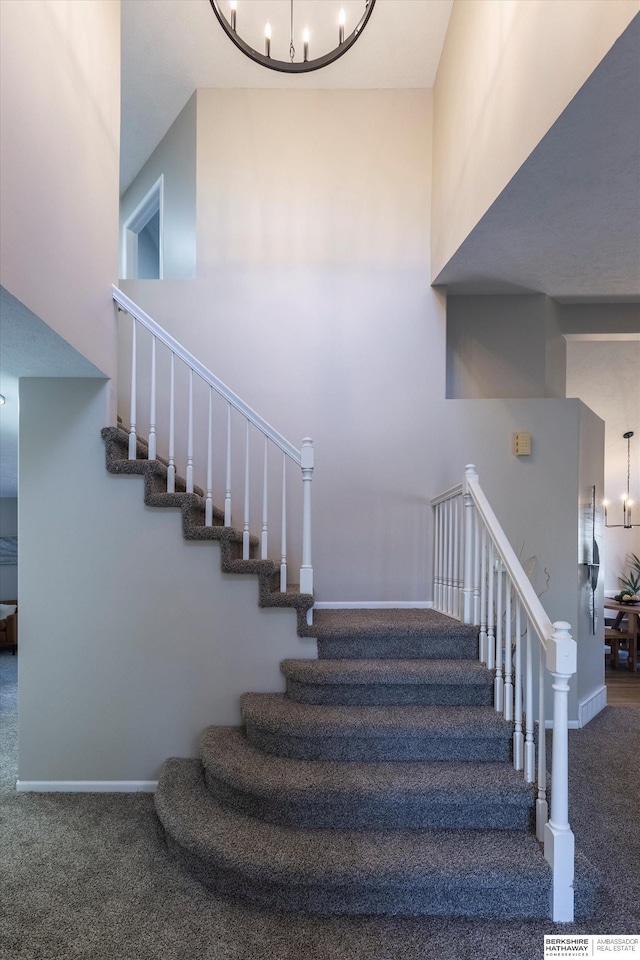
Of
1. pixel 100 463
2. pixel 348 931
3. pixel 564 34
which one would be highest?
pixel 564 34

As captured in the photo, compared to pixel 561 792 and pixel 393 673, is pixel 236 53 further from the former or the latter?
pixel 561 792

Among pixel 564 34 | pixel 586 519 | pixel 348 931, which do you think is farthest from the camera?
pixel 586 519

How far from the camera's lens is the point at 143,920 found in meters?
2.28

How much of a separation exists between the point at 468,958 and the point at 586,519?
11.2ft

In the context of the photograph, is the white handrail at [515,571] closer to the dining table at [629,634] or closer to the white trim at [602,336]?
the white trim at [602,336]

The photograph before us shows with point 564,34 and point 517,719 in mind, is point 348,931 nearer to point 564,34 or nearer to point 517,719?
point 517,719

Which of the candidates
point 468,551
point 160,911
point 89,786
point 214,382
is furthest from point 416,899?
point 214,382

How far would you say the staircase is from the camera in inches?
91.4

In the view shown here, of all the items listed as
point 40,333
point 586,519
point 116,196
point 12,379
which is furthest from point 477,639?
point 116,196

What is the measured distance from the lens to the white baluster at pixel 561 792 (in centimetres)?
227

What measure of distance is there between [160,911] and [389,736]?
1.16m

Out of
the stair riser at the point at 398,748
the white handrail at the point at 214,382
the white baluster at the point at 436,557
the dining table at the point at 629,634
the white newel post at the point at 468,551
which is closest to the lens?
the stair riser at the point at 398,748

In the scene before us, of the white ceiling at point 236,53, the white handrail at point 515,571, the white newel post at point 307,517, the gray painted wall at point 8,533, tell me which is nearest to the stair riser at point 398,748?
the white handrail at point 515,571

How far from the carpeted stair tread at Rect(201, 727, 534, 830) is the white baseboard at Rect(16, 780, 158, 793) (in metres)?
0.89
